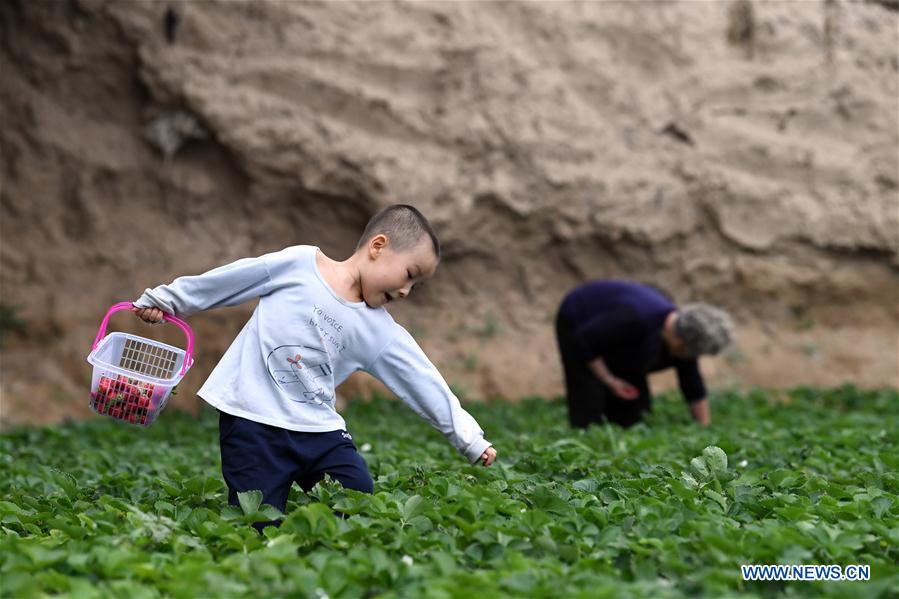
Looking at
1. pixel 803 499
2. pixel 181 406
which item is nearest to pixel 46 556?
pixel 803 499

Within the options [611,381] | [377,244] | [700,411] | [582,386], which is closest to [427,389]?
[377,244]

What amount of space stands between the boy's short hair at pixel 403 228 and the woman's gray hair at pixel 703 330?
3.05 metres

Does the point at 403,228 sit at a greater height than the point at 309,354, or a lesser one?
greater

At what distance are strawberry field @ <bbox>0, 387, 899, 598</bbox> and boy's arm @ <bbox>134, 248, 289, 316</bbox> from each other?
65cm

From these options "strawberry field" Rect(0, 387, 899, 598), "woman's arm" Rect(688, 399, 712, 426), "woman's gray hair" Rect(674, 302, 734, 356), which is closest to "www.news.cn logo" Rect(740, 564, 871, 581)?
"strawberry field" Rect(0, 387, 899, 598)

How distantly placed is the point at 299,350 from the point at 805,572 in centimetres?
176

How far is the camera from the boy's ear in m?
3.59

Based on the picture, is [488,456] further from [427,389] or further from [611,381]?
A: [611,381]

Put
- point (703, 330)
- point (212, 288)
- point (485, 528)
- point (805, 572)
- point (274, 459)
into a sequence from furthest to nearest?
1. point (703, 330)
2. point (212, 288)
3. point (274, 459)
4. point (485, 528)
5. point (805, 572)

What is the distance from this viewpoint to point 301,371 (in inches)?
140

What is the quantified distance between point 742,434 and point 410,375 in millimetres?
2765

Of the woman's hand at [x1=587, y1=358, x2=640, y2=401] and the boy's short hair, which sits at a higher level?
the boy's short hair

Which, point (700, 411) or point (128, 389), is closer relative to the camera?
point (128, 389)

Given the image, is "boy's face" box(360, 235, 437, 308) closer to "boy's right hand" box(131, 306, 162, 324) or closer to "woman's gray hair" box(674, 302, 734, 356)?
"boy's right hand" box(131, 306, 162, 324)
